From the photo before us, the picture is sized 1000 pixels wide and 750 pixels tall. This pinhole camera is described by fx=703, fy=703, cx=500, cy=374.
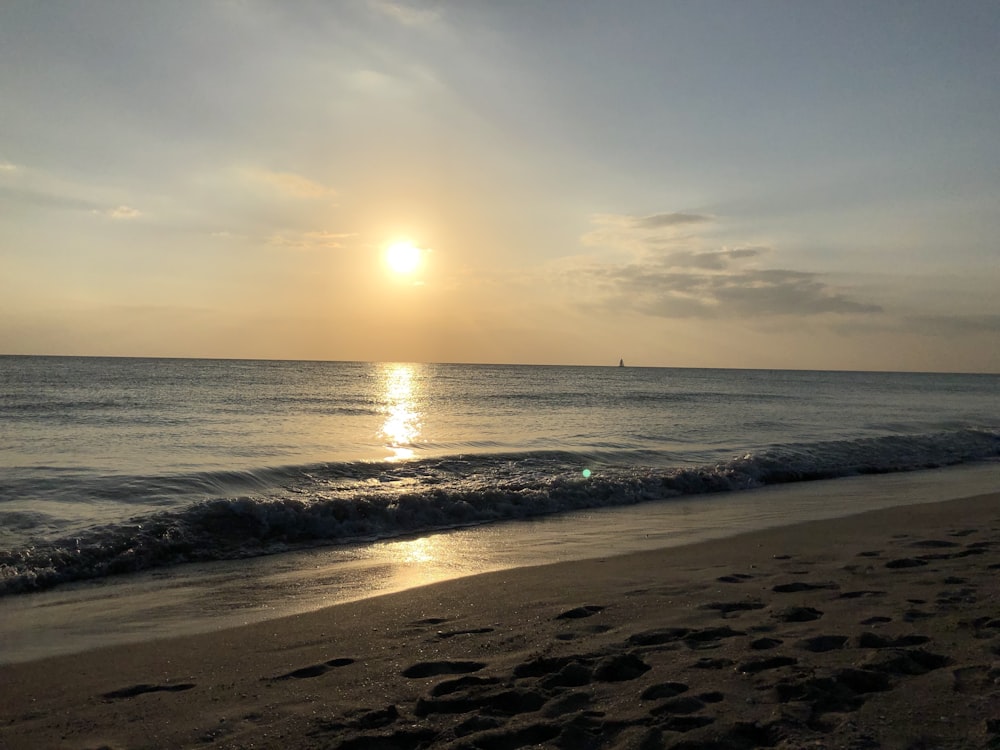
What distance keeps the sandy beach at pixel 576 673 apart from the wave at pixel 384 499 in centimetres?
355

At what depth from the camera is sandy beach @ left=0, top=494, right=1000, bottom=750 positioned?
3559 mm

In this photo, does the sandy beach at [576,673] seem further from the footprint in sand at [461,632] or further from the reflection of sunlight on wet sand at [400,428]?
the reflection of sunlight on wet sand at [400,428]

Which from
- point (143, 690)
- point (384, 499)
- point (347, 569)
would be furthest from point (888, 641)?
point (384, 499)

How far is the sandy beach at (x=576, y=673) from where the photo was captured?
3559mm

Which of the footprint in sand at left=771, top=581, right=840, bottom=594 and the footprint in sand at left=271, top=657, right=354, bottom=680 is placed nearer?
the footprint in sand at left=271, top=657, right=354, bottom=680

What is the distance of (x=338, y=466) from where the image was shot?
1515cm

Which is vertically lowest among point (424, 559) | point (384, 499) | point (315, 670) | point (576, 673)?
point (424, 559)

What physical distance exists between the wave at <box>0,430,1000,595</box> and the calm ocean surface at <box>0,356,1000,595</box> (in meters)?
0.03

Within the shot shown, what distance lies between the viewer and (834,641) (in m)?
4.71

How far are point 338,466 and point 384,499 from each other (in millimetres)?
3973

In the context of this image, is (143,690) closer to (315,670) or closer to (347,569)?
(315,670)

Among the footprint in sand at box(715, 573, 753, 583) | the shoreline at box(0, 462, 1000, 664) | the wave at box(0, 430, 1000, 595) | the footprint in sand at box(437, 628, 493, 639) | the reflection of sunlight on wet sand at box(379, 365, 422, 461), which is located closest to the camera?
the footprint in sand at box(437, 628, 493, 639)

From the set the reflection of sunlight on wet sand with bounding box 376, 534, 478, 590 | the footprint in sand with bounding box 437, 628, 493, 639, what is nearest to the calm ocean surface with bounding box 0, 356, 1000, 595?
the reflection of sunlight on wet sand with bounding box 376, 534, 478, 590

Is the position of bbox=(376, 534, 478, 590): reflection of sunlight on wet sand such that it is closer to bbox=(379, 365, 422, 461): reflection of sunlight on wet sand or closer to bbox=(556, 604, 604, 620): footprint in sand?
bbox=(556, 604, 604, 620): footprint in sand
